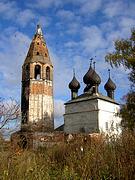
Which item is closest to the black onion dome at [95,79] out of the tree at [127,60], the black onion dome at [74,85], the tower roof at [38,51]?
the black onion dome at [74,85]

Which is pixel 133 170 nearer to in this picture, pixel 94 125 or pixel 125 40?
pixel 125 40

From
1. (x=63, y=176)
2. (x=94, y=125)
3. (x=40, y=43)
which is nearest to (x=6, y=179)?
(x=63, y=176)

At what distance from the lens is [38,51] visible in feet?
185

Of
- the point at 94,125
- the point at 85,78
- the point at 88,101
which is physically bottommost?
the point at 94,125

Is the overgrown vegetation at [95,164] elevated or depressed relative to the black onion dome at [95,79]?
depressed

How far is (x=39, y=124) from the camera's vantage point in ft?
162

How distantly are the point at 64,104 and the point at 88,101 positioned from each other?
472 centimetres

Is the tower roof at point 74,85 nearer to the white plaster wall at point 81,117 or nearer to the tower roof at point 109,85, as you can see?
the white plaster wall at point 81,117

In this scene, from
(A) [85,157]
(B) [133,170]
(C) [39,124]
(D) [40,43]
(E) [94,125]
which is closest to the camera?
(B) [133,170]

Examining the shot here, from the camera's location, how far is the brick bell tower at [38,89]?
52.2m

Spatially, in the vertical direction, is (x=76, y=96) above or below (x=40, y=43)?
below

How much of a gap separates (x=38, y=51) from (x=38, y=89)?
6771 mm

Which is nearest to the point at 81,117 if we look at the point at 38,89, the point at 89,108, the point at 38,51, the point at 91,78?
the point at 89,108

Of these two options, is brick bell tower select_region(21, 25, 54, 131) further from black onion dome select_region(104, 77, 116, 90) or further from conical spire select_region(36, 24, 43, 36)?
black onion dome select_region(104, 77, 116, 90)
